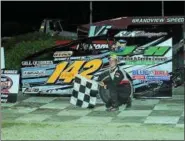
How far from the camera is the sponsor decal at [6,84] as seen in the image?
10195mm

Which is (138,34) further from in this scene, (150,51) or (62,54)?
(62,54)

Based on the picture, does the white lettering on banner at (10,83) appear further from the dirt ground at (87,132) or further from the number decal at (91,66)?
the dirt ground at (87,132)

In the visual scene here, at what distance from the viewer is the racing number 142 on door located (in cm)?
1002

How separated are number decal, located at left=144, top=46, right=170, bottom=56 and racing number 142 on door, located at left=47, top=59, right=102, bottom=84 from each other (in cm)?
103

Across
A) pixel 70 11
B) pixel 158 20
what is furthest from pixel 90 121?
pixel 70 11

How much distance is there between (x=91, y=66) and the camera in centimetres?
1007

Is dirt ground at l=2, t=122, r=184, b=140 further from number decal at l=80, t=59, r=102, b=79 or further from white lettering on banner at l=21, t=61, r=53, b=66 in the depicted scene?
white lettering on banner at l=21, t=61, r=53, b=66

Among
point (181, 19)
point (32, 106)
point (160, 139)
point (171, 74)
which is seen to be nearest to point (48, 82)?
point (32, 106)

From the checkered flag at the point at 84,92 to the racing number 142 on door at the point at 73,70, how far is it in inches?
13.7

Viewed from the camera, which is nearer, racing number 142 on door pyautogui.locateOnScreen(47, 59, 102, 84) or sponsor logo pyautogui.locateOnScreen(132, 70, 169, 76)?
sponsor logo pyautogui.locateOnScreen(132, 70, 169, 76)

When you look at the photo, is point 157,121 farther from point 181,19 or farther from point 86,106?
point 181,19

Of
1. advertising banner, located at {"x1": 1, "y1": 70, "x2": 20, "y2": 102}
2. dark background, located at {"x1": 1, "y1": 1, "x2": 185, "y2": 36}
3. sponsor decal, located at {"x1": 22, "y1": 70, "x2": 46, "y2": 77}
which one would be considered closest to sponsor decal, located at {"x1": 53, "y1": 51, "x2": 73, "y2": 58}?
sponsor decal, located at {"x1": 22, "y1": 70, "x2": 46, "y2": 77}

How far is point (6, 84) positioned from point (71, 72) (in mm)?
1434

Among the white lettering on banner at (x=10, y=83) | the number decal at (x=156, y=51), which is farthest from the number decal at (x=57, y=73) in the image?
the number decal at (x=156, y=51)
